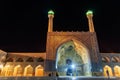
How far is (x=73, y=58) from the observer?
28.6 meters

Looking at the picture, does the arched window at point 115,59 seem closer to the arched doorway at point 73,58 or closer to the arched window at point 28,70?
the arched doorway at point 73,58

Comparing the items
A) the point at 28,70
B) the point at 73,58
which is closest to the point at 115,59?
the point at 73,58

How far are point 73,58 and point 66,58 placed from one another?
1324 mm

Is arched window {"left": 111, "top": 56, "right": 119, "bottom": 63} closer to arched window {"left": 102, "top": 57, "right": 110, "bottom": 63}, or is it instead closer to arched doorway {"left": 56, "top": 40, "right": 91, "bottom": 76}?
arched window {"left": 102, "top": 57, "right": 110, "bottom": 63}

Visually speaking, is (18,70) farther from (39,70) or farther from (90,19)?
(90,19)

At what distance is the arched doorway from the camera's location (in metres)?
26.6

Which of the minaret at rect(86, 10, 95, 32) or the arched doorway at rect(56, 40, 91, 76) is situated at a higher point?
the minaret at rect(86, 10, 95, 32)

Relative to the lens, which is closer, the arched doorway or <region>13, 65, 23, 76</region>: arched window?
the arched doorway

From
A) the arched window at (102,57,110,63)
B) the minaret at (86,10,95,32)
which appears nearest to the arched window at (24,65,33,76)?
the minaret at (86,10,95,32)

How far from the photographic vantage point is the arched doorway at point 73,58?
2659 centimetres

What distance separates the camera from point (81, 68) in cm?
2783

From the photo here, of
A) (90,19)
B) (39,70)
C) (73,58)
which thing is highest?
(90,19)

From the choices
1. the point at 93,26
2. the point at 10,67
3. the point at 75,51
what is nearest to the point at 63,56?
the point at 75,51

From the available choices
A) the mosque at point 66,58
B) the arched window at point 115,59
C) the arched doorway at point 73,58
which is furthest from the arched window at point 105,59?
the arched doorway at point 73,58
